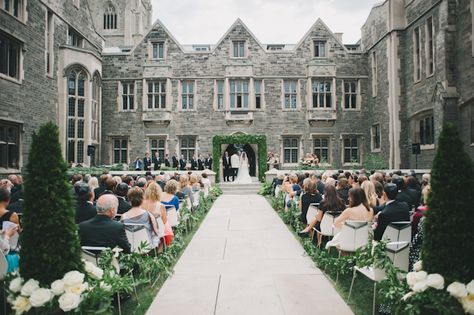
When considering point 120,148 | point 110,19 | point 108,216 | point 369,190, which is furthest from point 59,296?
point 110,19

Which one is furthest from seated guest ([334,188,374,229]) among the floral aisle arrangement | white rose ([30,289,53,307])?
white rose ([30,289,53,307])

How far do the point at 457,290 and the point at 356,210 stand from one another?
3.08m

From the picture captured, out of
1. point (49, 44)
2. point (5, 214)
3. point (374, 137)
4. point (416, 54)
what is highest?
point (49, 44)

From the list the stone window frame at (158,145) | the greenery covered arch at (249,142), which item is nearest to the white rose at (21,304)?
the greenery covered arch at (249,142)

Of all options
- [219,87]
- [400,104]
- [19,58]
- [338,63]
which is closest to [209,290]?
[19,58]

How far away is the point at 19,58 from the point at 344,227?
16209 millimetres

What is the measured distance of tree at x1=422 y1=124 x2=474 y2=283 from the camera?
113 inches

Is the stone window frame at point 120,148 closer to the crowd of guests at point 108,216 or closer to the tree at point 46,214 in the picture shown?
the crowd of guests at point 108,216

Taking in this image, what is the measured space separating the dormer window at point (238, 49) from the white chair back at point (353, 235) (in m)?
21.7

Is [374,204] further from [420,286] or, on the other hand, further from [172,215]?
[420,286]

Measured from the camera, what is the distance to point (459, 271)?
9.53ft

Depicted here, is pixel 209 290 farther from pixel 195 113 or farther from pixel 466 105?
pixel 195 113

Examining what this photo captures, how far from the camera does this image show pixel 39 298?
288 centimetres

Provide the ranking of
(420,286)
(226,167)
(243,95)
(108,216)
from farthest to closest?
(243,95) → (226,167) → (108,216) → (420,286)
